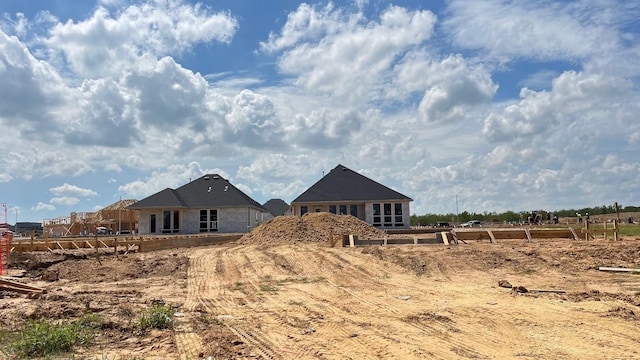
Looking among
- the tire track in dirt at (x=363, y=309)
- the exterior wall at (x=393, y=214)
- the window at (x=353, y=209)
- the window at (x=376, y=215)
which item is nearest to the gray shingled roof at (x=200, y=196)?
the window at (x=353, y=209)

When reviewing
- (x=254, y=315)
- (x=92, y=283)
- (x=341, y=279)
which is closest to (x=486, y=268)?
(x=341, y=279)

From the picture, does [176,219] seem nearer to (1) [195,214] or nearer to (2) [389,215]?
(1) [195,214]

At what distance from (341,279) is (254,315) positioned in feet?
18.4

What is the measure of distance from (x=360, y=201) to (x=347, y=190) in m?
2.18

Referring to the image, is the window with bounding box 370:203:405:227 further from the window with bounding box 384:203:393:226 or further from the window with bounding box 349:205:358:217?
the window with bounding box 349:205:358:217

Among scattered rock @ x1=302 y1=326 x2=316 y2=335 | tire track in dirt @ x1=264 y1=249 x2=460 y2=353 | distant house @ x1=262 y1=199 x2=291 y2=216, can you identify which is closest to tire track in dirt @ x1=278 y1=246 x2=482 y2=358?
tire track in dirt @ x1=264 y1=249 x2=460 y2=353

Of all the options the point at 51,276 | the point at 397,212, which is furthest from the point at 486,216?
the point at 51,276

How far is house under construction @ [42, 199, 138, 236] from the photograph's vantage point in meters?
52.6

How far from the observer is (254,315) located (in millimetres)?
10172

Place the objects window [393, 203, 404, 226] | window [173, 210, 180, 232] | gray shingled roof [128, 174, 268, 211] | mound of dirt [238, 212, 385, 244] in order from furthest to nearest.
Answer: window [173, 210, 180, 232]
window [393, 203, 404, 226]
gray shingled roof [128, 174, 268, 211]
mound of dirt [238, 212, 385, 244]

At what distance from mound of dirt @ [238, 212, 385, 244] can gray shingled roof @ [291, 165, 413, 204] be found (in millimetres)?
11619

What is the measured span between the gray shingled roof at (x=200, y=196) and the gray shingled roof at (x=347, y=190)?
234 inches

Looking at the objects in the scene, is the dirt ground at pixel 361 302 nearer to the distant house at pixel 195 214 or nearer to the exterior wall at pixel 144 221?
the distant house at pixel 195 214

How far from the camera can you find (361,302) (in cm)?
1145
